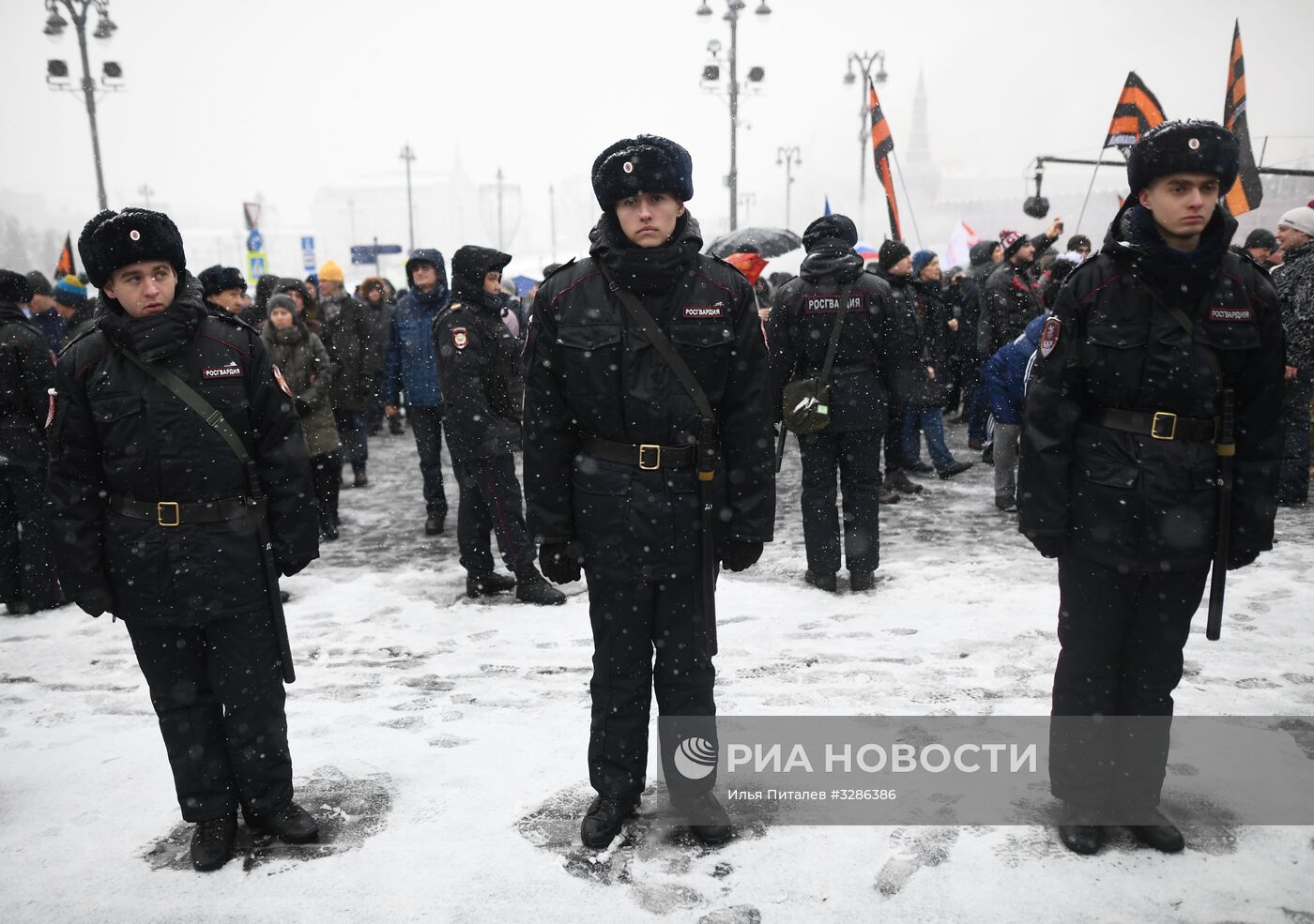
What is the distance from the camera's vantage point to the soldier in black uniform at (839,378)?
5809 mm

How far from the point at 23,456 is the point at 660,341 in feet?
15.8

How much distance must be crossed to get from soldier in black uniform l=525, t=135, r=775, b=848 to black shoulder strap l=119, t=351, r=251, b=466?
993 mm

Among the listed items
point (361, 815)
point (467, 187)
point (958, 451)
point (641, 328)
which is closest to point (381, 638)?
point (361, 815)

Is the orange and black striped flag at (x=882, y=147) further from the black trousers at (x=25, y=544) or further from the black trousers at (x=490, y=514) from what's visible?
the black trousers at (x=25, y=544)

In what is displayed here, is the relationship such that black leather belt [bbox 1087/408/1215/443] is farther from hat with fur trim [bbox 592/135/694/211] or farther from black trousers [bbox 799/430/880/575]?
black trousers [bbox 799/430/880/575]

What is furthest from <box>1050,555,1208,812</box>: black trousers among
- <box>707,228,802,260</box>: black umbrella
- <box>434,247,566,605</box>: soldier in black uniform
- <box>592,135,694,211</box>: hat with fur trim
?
<box>707,228,802,260</box>: black umbrella

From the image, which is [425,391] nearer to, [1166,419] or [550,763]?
[550,763]

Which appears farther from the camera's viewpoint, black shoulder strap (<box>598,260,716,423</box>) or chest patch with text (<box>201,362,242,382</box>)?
chest patch with text (<box>201,362,242,382</box>)

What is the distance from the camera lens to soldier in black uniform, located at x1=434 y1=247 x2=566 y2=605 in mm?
5785

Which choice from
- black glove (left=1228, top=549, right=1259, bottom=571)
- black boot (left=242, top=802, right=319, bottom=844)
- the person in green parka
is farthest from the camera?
the person in green parka

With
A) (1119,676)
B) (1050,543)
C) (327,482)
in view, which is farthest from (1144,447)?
(327,482)

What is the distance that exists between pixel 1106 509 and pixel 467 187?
150610 millimetres

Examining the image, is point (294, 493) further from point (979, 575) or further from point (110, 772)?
point (979, 575)

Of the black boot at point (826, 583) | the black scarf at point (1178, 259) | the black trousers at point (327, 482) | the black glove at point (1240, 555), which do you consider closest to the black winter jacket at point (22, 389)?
the black trousers at point (327, 482)
